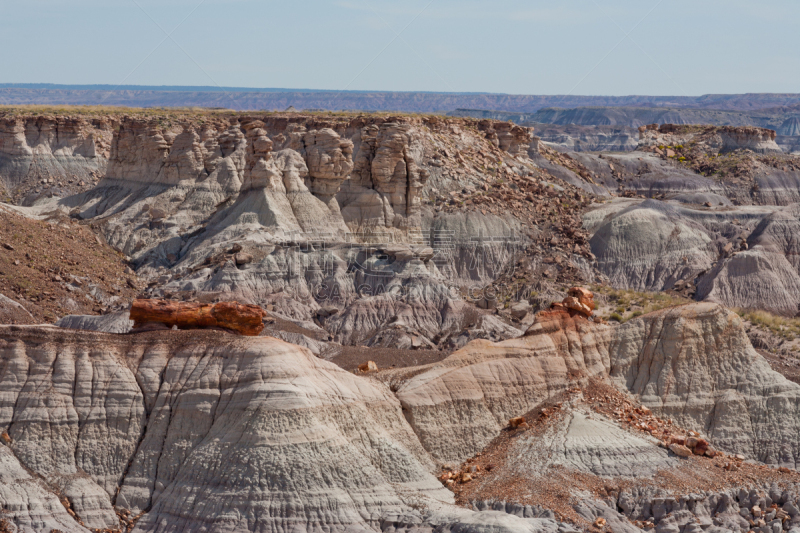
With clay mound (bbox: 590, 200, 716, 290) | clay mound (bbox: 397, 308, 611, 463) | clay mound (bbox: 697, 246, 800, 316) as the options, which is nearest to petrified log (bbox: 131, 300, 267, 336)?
clay mound (bbox: 397, 308, 611, 463)

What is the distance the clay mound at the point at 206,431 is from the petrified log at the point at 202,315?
139cm

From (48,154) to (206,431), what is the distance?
8937cm

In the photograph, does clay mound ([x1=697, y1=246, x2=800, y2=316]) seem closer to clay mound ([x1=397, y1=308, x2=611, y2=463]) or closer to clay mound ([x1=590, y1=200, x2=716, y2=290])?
clay mound ([x1=590, y1=200, x2=716, y2=290])

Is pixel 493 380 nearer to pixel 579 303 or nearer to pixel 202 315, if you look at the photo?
pixel 579 303

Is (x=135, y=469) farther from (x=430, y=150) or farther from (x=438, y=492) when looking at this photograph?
(x=430, y=150)

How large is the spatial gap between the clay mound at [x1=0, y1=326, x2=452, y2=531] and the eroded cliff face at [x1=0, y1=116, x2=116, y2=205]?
258 ft

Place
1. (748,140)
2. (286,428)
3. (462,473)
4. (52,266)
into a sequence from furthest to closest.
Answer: (748,140), (52,266), (462,473), (286,428)

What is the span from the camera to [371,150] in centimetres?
7512

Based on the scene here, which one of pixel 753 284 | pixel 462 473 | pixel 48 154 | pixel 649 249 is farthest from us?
pixel 48 154

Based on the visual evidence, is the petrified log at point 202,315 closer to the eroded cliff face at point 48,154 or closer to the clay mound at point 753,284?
the clay mound at point 753,284

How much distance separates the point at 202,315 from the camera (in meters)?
32.5

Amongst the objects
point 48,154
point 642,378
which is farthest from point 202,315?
point 48,154

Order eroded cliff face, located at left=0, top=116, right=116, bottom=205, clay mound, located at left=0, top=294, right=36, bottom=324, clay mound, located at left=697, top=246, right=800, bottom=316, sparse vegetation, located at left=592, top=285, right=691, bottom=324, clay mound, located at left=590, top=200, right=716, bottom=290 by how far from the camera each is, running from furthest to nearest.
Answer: eroded cliff face, located at left=0, top=116, right=116, bottom=205 → clay mound, located at left=590, top=200, right=716, bottom=290 → clay mound, located at left=697, top=246, right=800, bottom=316 → sparse vegetation, located at left=592, top=285, right=691, bottom=324 → clay mound, located at left=0, top=294, right=36, bottom=324

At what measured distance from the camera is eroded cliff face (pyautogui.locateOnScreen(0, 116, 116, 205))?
347 ft
